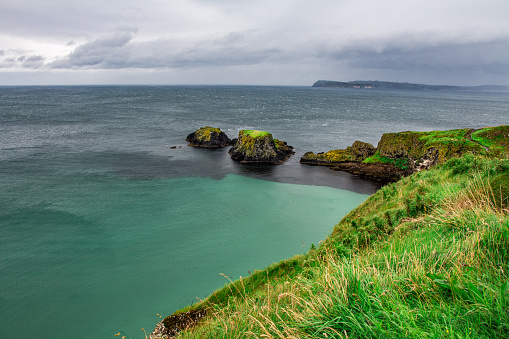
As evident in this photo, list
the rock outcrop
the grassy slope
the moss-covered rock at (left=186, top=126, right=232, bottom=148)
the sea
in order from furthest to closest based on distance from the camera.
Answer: the moss-covered rock at (left=186, top=126, right=232, bottom=148) < the sea < the rock outcrop < the grassy slope

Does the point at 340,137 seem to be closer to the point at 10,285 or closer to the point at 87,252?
the point at 87,252

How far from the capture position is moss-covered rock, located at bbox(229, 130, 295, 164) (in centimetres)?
4288

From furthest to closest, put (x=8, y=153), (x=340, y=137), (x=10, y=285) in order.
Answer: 1. (x=340, y=137)
2. (x=8, y=153)
3. (x=10, y=285)

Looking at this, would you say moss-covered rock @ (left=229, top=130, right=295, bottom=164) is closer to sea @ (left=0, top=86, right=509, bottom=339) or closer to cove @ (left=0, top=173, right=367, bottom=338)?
sea @ (left=0, top=86, right=509, bottom=339)

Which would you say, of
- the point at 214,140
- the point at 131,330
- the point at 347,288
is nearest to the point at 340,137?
the point at 214,140

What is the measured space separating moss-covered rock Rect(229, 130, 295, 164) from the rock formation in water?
425 centimetres

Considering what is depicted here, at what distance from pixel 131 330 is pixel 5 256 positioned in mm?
12582

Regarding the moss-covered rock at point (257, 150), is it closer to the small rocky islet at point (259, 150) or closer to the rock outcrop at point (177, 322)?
the small rocky islet at point (259, 150)

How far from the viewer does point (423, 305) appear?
11.5ft

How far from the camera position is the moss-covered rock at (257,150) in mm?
42875

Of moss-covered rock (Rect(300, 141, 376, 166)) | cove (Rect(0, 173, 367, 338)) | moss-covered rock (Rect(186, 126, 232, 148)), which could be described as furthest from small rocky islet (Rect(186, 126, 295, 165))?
cove (Rect(0, 173, 367, 338))

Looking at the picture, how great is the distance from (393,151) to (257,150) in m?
19.4

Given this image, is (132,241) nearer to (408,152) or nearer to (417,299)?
(417,299)

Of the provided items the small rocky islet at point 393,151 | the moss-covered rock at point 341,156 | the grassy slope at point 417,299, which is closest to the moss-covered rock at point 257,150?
the small rocky islet at point 393,151
